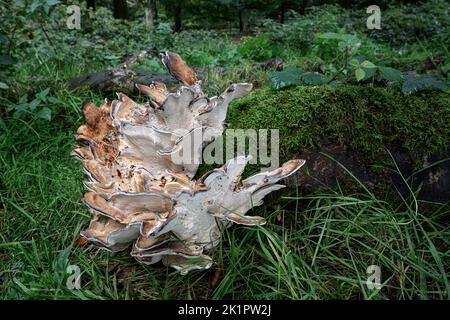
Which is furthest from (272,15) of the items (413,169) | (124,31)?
(413,169)

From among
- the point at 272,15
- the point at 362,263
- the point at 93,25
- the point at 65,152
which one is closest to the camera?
the point at 362,263

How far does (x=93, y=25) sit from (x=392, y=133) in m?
9.86

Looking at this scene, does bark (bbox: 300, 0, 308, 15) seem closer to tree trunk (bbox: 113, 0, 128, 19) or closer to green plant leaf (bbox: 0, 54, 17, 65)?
tree trunk (bbox: 113, 0, 128, 19)

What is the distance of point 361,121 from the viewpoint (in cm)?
237

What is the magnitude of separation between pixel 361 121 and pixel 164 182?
1249 millimetres

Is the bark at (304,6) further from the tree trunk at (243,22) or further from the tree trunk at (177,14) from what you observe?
the tree trunk at (177,14)

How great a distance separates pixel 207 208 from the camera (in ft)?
6.24

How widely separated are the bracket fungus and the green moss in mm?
335

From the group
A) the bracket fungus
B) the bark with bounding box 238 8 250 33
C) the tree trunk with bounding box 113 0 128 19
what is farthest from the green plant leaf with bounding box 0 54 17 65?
the bark with bounding box 238 8 250 33

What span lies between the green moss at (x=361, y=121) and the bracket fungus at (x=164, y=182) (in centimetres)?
33

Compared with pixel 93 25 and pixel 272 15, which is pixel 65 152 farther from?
pixel 272 15

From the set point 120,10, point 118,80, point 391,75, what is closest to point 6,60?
point 118,80

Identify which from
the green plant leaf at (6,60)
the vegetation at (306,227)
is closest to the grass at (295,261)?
the vegetation at (306,227)

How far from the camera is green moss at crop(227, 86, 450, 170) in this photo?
92.0 inches
